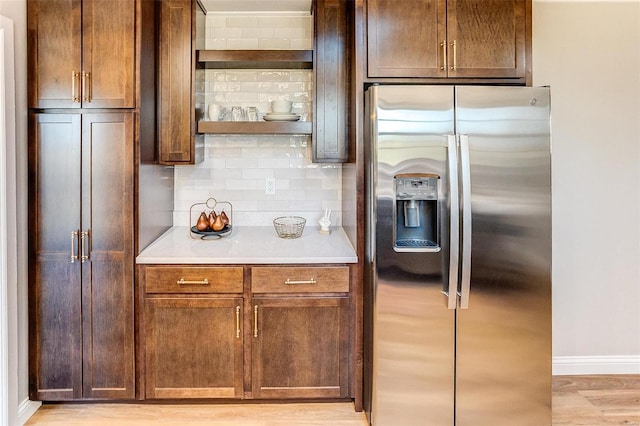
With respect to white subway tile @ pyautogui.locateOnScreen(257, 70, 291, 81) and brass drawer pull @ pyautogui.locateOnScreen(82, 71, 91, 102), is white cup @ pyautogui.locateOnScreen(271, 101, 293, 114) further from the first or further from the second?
brass drawer pull @ pyautogui.locateOnScreen(82, 71, 91, 102)

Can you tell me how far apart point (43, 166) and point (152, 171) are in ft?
1.73

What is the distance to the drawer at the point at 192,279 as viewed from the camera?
218 cm

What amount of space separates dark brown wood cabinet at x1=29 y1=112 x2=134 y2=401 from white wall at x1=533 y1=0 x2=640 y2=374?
2.52 m

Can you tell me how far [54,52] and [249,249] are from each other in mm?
1406

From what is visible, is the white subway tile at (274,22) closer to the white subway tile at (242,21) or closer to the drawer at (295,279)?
the white subway tile at (242,21)

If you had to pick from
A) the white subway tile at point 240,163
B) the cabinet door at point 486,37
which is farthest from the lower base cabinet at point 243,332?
the cabinet door at point 486,37

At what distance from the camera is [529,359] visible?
2055mm

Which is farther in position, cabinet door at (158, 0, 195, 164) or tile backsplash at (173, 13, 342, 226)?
tile backsplash at (173, 13, 342, 226)

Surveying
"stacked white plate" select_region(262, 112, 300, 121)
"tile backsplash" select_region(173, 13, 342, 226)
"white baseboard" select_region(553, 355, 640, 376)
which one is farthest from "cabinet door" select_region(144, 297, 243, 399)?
"white baseboard" select_region(553, 355, 640, 376)

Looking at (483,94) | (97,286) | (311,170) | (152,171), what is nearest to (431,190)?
(483,94)

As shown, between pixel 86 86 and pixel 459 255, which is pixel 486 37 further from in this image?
pixel 86 86

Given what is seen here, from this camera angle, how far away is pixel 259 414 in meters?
2.26

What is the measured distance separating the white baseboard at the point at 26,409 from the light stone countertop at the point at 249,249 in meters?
0.93

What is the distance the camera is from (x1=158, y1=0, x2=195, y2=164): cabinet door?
248 centimetres
